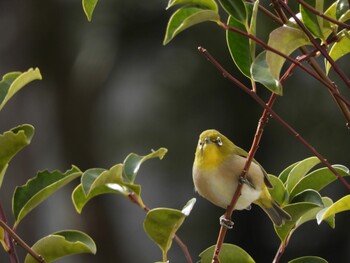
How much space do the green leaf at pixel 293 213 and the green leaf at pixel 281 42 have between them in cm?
27

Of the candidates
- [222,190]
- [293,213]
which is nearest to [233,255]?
[293,213]

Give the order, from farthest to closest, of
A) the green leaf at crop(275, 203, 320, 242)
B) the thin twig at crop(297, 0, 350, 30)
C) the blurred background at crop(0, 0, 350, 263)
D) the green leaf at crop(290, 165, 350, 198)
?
the blurred background at crop(0, 0, 350, 263) → the green leaf at crop(290, 165, 350, 198) → the green leaf at crop(275, 203, 320, 242) → the thin twig at crop(297, 0, 350, 30)

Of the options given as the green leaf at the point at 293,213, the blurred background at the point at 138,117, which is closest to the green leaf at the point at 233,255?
the green leaf at the point at 293,213

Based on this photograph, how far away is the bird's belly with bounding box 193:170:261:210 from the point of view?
207 cm

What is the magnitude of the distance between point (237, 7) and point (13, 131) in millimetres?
434

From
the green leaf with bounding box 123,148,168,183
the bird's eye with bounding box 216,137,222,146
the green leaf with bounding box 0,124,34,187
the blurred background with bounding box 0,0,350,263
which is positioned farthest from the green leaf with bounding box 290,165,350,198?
the blurred background with bounding box 0,0,350,263

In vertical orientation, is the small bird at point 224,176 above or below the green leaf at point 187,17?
below

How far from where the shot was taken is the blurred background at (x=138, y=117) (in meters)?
4.79

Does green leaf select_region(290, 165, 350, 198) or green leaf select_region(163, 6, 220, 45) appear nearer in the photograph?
green leaf select_region(163, 6, 220, 45)

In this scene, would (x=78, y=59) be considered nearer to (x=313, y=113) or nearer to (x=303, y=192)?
(x=313, y=113)

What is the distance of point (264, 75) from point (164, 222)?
30 cm

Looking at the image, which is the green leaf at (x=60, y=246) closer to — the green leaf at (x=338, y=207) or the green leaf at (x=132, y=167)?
the green leaf at (x=132, y=167)

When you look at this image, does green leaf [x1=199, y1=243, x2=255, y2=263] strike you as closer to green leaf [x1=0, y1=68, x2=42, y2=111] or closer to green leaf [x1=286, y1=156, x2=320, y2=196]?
green leaf [x1=286, y1=156, x2=320, y2=196]

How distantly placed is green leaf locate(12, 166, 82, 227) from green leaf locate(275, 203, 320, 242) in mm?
401
